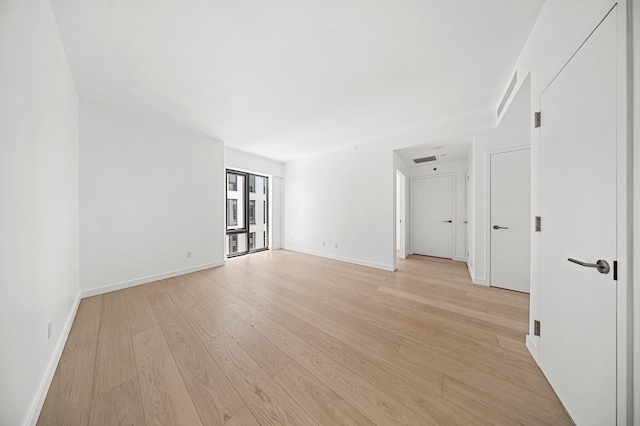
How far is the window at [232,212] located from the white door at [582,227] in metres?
5.32

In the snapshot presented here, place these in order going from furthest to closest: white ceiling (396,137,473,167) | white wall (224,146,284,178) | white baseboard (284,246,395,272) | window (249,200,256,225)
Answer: window (249,200,256,225) < white wall (224,146,284,178) < white baseboard (284,246,395,272) < white ceiling (396,137,473,167)

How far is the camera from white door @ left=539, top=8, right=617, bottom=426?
33.5 inches

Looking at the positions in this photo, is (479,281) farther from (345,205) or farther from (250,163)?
(250,163)

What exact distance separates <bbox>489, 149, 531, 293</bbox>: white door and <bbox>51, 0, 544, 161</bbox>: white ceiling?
0.90 metres

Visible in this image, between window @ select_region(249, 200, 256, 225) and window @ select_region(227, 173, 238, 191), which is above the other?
window @ select_region(227, 173, 238, 191)

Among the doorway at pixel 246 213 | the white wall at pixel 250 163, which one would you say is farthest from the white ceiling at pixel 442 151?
the doorway at pixel 246 213

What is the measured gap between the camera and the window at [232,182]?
500cm

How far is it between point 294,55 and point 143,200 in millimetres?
3159

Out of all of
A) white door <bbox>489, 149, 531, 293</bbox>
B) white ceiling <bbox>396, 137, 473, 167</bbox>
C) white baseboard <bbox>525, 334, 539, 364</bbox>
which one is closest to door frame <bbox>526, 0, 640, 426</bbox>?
white baseboard <bbox>525, 334, 539, 364</bbox>

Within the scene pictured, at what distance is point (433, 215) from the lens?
5027 mm

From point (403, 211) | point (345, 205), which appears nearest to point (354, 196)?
point (345, 205)

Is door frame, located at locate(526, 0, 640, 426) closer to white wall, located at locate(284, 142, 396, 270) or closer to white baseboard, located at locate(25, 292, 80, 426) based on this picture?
white baseboard, located at locate(25, 292, 80, 426)

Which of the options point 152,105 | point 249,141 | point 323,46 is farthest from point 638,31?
point 249,141

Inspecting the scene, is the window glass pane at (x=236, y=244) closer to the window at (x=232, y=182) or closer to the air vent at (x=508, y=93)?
the window at (x=232, y=182)
